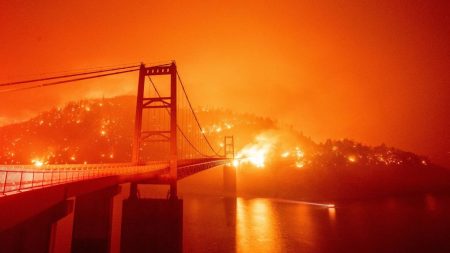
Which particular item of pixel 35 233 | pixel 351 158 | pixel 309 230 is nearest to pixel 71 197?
pixel 35 233

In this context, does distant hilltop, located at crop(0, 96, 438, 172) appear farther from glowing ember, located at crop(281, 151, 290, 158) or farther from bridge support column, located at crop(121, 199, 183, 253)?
bridge support column, located at crop(121, 199, 183, 253)

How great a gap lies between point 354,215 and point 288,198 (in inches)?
918

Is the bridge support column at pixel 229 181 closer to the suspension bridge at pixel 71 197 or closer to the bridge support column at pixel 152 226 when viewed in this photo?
the suspension bridge at pixel 71 197

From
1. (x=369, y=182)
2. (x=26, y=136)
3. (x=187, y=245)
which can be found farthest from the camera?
(x=26, y=136)

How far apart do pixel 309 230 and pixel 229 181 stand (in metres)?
37.8

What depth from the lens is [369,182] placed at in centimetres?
11206

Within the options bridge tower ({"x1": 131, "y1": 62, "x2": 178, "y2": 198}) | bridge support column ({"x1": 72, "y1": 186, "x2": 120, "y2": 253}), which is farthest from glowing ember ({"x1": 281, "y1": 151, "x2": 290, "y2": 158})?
bridge support column ({"x1": 72, "y1": 186, "x2": 120, "y2": 253})

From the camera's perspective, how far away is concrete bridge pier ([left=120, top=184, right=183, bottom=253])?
16453 mm

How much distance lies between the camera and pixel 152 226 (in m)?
16.8

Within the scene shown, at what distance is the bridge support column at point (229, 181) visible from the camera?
245ft

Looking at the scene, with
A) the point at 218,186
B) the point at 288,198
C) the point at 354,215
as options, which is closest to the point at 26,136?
the point at 218,186

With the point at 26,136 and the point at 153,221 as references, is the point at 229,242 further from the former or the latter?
the point at 26,136

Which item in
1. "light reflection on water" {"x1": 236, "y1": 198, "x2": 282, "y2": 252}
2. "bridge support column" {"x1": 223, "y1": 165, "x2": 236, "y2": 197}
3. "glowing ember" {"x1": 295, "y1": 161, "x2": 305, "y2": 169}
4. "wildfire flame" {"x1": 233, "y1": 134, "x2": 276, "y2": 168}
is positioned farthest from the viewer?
"glowing ember" {"x1": 295, "y1": 161, "x2": 305, "y2": 169}

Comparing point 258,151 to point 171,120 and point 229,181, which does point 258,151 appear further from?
point 171,120
